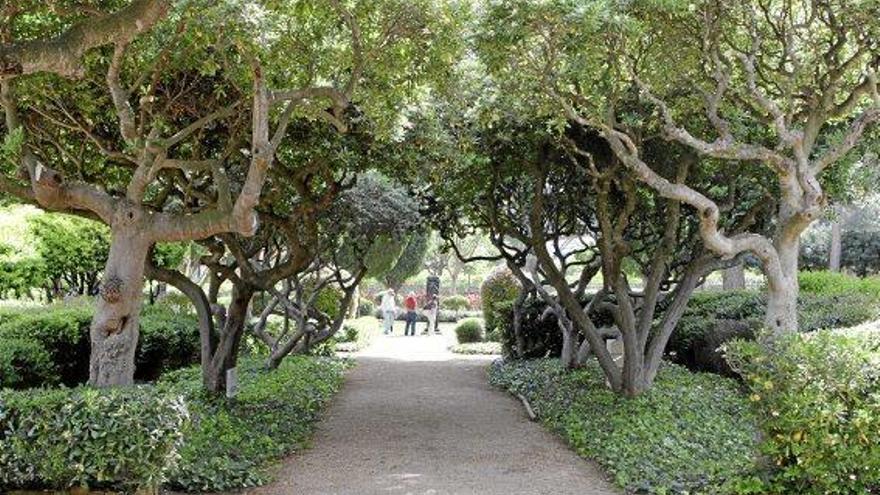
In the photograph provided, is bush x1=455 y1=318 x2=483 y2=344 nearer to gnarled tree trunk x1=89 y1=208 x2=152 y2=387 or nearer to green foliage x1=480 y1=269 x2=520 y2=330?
green foliage x1=480 y1=269 x2=520 y2=330

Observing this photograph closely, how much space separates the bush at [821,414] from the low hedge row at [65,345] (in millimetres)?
8598

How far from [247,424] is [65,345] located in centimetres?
441

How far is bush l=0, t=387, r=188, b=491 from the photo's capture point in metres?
5.89

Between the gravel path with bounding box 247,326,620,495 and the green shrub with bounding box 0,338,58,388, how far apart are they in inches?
153

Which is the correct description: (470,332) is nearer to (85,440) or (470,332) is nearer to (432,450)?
(432,450)

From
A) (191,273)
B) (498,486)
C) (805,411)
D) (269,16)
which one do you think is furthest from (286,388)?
(191,273)

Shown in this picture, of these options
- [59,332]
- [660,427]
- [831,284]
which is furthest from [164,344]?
[831,284]

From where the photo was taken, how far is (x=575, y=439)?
30.6ft

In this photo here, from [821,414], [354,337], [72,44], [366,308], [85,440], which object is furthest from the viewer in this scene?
[366,308]

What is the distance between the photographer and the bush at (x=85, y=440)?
5.89m

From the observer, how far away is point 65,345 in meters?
12.1

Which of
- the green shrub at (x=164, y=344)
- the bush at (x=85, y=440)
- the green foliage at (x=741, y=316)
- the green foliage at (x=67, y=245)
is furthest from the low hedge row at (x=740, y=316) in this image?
the green foliage at (x=67, y=245)

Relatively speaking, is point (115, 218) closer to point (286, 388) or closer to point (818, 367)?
point (286, 388)

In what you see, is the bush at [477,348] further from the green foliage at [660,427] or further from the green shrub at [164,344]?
the green shrub at [164,344]
